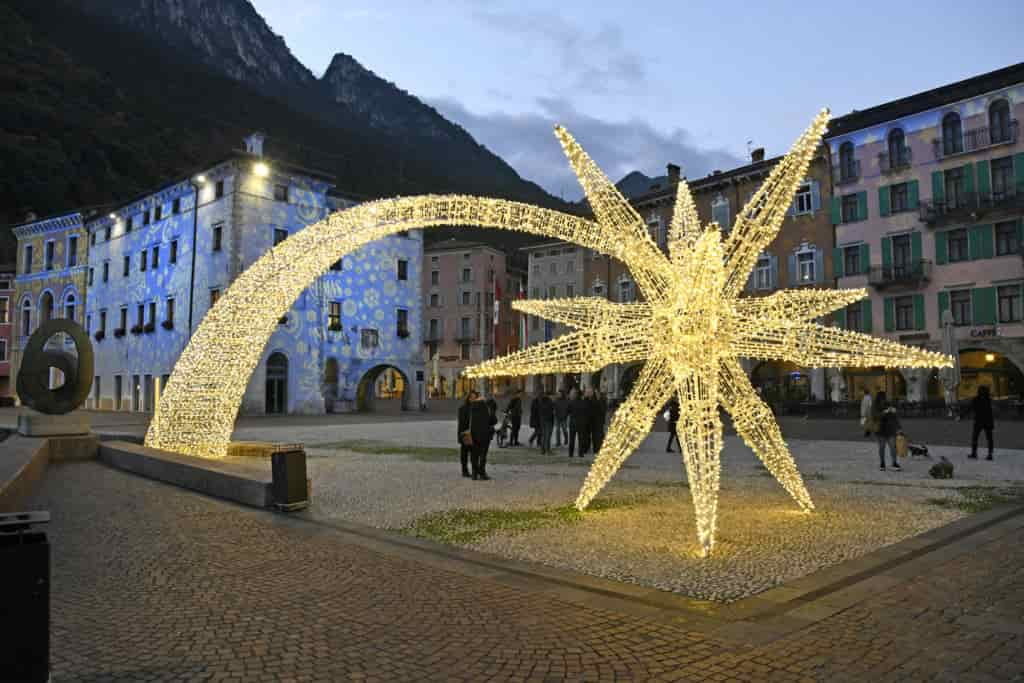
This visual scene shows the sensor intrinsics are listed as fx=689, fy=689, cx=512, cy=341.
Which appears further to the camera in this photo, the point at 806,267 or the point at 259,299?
the point at 806,267

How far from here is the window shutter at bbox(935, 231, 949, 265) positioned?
31891 mm

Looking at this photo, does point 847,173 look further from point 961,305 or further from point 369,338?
point 369,338

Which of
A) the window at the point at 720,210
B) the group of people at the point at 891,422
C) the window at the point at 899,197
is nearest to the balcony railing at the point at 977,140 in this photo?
the window at the point at 899,197

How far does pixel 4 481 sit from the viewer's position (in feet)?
26.1

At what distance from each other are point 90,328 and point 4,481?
143 feet

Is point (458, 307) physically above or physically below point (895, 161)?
below

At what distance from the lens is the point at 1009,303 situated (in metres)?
29.7

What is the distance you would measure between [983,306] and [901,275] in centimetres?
362

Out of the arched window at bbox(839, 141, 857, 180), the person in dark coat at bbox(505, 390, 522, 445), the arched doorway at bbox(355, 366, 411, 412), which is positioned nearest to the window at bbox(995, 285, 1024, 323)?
the arched window at bbox(839, 141, 857, 180)

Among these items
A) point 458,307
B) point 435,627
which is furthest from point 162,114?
point 435,627

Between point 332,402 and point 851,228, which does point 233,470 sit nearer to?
point 332,402

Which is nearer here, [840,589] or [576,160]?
[840,589]

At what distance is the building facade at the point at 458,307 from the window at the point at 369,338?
2381 cm

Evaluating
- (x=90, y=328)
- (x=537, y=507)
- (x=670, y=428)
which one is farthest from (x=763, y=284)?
(x=90, y=328)
